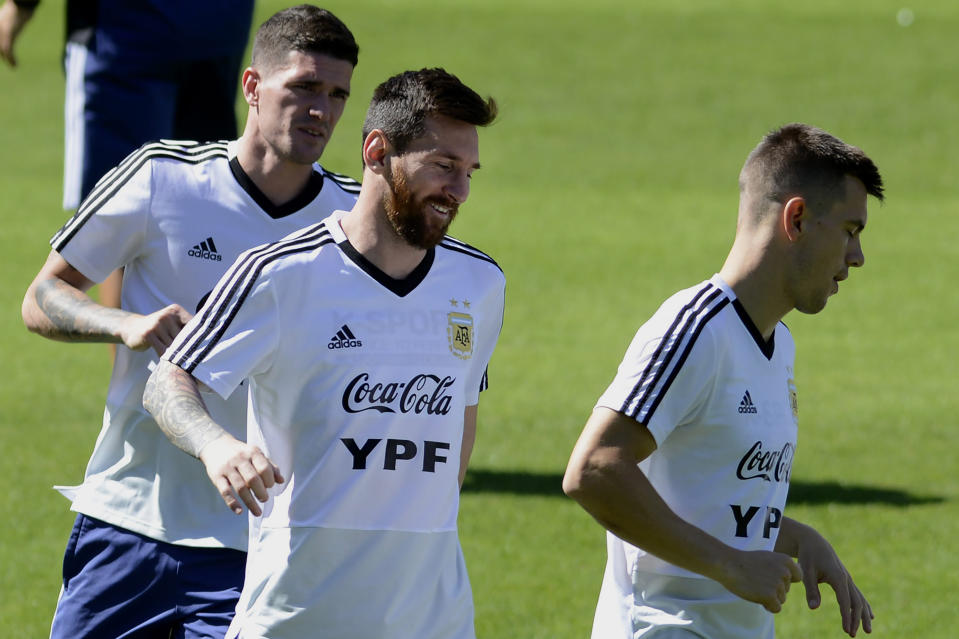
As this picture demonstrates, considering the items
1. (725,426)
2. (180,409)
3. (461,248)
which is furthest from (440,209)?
(725,426)

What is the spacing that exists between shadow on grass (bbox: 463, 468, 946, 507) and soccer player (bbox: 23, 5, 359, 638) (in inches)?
163

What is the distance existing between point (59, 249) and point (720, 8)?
1148 inches

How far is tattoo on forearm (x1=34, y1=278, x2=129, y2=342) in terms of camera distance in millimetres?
4777

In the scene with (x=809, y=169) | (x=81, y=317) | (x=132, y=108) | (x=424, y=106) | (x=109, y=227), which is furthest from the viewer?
(x=132, y=108)

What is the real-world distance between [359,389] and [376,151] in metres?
0.63

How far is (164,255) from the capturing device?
5.09 metres

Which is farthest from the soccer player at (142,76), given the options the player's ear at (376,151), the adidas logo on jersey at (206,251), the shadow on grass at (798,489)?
the player's ear at (376,151)

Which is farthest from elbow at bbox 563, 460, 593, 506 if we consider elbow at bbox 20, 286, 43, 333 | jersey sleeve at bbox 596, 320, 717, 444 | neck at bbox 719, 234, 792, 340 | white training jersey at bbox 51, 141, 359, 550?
elbow at bbox 20, 286, 43, 333

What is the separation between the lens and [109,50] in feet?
24.2

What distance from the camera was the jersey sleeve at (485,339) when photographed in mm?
4438

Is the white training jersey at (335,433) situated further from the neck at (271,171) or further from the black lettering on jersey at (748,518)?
the neck at (271,171)

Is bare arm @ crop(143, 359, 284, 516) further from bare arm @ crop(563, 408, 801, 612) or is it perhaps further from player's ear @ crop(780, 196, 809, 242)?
player's ear @ crop(780, 196, 809, 242)

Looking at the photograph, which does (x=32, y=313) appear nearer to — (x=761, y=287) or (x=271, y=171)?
(x=271, y=171)

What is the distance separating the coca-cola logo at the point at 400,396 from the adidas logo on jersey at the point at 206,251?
3.90 feet
